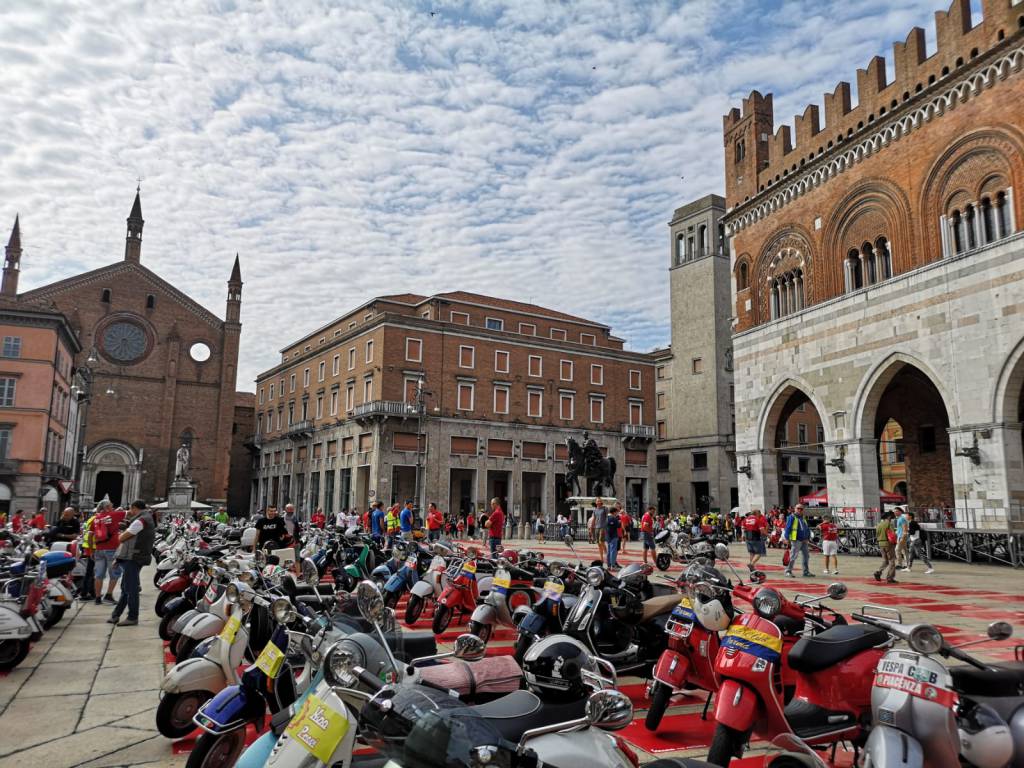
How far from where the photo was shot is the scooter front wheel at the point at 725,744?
11.3 ft

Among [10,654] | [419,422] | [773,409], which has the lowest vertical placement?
[10,654]

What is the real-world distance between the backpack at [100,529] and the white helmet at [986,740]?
10944 mm

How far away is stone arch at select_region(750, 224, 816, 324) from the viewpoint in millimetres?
25984

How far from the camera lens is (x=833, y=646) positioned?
390 centimetres

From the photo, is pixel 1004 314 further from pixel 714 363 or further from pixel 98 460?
pixel 98 460

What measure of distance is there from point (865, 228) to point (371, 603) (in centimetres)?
2530

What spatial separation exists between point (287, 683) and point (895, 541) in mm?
14016

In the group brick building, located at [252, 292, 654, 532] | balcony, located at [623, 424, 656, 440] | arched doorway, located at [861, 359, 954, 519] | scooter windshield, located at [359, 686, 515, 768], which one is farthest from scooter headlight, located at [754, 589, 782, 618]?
balcony, located at [623, 424, 656, 440]

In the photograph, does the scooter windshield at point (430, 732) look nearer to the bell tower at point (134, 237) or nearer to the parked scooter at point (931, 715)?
the parked scooter at point (931, 715)

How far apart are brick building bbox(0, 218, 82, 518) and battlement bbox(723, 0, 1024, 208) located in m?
34.3

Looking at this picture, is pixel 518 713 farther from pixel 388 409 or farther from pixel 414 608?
pixel 388 409

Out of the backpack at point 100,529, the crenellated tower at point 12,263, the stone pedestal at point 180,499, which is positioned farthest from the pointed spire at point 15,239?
the backpack at point 100,529

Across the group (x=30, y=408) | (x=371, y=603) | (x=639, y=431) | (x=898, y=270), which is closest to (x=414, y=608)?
(x=371, y=603)

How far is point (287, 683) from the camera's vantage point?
379 centimetres
